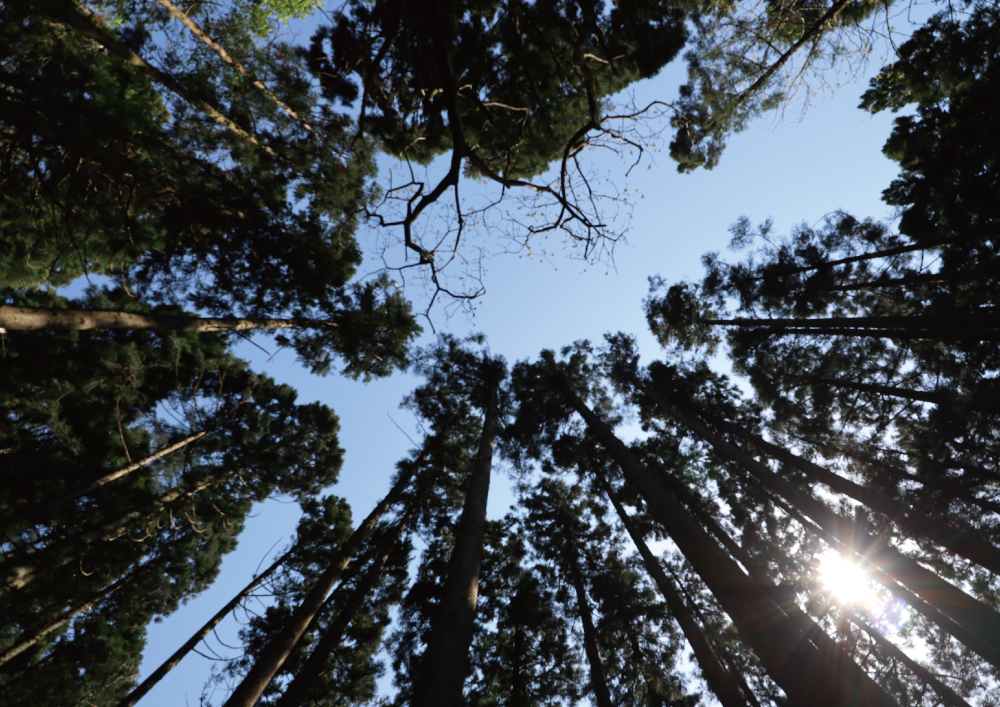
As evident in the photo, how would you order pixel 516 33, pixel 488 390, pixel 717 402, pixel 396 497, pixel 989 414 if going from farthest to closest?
pixel 488 390 < pixel 717 402 < pixel 396 497 < pixel 989 414 < pixel 516 33

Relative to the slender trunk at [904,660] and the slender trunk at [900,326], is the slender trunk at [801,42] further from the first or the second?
the slender trunk at [904,660]

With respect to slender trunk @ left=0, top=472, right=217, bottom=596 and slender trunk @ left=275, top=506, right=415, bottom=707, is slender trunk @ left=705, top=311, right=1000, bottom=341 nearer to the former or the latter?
slender trunk @ left=275, top=506, right=415, bottom=707

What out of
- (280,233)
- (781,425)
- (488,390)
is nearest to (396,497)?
(488,390)

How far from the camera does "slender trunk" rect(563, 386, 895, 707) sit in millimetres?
2609

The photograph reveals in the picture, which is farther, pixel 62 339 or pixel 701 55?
pixel 62 339

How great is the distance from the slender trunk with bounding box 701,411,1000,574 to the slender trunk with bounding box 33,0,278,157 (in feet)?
46.3

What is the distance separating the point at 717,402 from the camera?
1301cm

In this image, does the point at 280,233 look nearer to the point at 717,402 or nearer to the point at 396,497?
the point at 396,497

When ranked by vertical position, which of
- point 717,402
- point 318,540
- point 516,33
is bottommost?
point 516,33

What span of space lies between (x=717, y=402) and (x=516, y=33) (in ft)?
42.6

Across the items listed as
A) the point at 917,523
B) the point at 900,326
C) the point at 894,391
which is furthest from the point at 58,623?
the point at 894,391

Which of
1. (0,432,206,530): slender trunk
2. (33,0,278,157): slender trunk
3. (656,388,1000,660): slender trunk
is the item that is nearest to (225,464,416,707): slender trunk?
(0,432,206,530): slender trunk

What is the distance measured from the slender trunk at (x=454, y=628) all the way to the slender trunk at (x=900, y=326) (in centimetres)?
877

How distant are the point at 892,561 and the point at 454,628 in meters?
9.04
